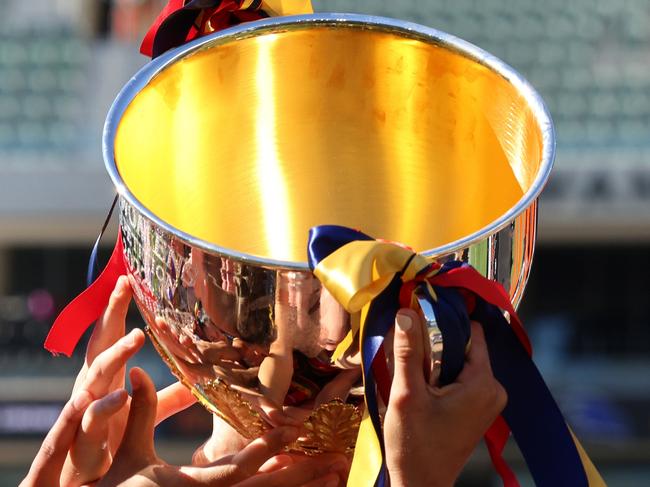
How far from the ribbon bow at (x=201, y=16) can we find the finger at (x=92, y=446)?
0.25m

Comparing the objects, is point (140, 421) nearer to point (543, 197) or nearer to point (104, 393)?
point (104, 393)

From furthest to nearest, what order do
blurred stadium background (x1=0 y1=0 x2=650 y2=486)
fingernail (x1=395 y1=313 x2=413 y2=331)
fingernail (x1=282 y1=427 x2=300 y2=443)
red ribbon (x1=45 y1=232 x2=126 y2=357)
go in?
1. blurred stadium background (x1=0 y1=0 x2=650 y2=486)
2. red ribbon (x1=45 y1=232 x2=126 y2=357)
3. fingernail (x1=282 y1=427 x2=300 y2=443)
4. fingernail (x1=395 y1=313 x2=413 y2=331)

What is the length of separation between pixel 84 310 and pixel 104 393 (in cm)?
8

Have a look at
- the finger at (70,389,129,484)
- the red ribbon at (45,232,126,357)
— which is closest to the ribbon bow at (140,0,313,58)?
the red ribbon at (45,232,126,357)

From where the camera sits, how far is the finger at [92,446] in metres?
0.78

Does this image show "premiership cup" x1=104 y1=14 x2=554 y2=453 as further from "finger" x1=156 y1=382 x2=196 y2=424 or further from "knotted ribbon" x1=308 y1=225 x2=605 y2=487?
"finger" x1=156 y1=382 x2=196 y2=424

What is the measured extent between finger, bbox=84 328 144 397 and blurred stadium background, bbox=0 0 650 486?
11.5 feet

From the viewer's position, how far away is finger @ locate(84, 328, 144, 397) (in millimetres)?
796

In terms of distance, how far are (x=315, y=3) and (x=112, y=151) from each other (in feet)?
14.1

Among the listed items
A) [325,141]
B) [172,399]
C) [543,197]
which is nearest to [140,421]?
[172,399]

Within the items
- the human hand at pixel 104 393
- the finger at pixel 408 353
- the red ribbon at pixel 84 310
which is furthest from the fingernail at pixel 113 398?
the finger at pixel 408 353

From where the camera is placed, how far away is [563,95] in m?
4.80

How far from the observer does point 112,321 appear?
84 cm

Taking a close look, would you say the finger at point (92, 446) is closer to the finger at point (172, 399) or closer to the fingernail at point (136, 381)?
the fingernail at point (136, 381)
